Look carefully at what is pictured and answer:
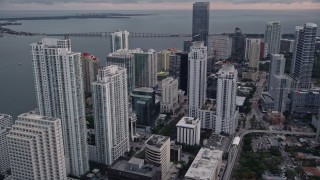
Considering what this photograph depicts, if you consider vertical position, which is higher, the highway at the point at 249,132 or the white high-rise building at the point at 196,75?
the white high-rise building at the point at 196,75

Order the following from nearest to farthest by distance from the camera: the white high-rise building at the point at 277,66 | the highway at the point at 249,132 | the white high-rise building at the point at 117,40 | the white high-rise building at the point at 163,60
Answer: the highway at the point at 249,132 → the white high-rise building at the point at 277,66 → the white high-rise building at the point at 117,40 → the white high-rise building at the point at 163,60

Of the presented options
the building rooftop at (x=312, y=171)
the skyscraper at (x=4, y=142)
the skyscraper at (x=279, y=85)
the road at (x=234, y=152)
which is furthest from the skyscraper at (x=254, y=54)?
the skyscraper at (x=4, y=142)

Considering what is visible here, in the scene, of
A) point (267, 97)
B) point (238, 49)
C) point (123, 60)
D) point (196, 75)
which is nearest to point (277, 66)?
point (267, 97)

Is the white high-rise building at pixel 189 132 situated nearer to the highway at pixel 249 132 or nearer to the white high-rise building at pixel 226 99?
the white high-rise building at pixel 226 99

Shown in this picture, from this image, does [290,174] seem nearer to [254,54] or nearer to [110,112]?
[110,112]

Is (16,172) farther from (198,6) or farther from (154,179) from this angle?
(198,6)
